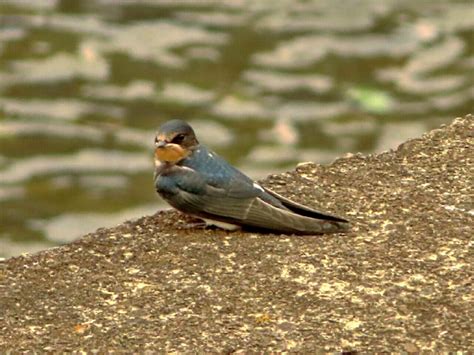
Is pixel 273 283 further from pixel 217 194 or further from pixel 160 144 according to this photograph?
pixel 160 144

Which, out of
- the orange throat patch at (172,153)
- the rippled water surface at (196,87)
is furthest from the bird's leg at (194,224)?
the rippled water surface at (196,87)

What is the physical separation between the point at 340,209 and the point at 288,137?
3.62 meters

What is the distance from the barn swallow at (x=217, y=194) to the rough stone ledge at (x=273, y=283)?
0.11ft

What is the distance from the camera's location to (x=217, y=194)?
3600 mm

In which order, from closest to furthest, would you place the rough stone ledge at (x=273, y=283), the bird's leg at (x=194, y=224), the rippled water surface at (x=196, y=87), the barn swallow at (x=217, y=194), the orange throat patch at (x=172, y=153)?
the rough stone ledge at (x=273, y=283), the barn swallow at (x=217, y=194), the bird's leg at (x=194, y=224), the orange throat patch at (x=172, y=153), the rippled water surface at (x=196, y=87)

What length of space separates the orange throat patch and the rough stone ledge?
0.48ft

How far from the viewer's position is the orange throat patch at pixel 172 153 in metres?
3.75

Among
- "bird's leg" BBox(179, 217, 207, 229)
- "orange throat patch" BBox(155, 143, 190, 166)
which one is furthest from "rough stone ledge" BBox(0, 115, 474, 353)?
"orange throat patch" BBox(155, 143, 190, 166)

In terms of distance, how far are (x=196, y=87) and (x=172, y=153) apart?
3.98 m

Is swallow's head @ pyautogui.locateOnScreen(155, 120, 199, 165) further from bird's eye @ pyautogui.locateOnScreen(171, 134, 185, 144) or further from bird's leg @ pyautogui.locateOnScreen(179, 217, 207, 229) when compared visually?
bird's leg @ pyautogui.locateOnScreen(179, 217, 207, 229)

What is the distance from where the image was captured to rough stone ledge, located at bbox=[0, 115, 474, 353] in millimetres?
3010

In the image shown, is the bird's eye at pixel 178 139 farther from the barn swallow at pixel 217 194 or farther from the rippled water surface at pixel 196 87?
the rippled water surface at pixel 196 87

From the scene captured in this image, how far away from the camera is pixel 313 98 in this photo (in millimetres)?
7617

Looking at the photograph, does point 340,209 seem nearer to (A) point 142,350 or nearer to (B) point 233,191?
(B) point 233,191
